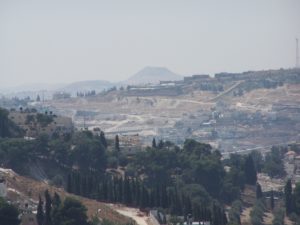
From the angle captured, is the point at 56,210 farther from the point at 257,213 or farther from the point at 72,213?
the point at 257,213

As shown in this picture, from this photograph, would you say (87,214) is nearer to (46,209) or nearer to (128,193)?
(46,209)

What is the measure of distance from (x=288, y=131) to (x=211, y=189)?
78.7 metres

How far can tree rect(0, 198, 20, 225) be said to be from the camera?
3784cm

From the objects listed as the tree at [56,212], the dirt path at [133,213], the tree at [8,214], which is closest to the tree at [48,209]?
the tree at [56,212]

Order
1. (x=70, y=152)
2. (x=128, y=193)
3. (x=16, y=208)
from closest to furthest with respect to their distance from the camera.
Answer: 1. (x=16, y=208)
2. (x=128, y=193)
3. (x=70, y=152)

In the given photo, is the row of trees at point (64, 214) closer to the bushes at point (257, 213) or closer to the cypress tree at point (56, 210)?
the cypress tree at point (56, 210)

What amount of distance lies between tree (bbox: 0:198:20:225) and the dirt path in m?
6.66

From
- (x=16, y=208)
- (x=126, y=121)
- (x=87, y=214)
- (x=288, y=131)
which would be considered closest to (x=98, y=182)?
(x=87, y=214)

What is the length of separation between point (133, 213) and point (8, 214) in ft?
29.1

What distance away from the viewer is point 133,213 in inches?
1766

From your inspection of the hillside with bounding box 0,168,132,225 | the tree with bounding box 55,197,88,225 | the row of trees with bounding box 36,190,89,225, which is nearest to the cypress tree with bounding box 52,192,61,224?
the row of trees with bounding box 36,190,89,225

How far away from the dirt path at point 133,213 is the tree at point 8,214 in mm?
6657

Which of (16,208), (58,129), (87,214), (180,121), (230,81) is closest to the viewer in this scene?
(16,208)

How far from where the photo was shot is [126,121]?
15312cm
